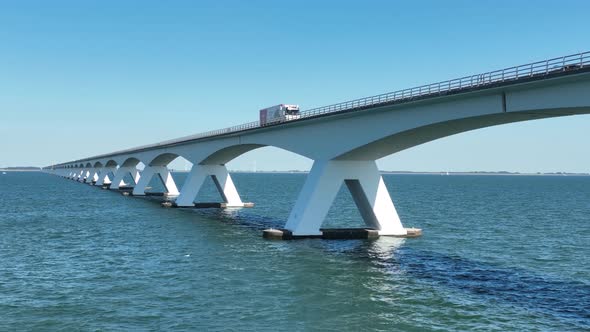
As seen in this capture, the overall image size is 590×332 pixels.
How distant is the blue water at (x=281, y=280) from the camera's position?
18938 mm

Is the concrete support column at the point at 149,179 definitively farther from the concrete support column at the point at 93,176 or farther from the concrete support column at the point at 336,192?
the concrete support column at the point at 93,176

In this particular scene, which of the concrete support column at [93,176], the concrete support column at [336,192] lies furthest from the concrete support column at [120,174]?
the concrete support column at [336,192]

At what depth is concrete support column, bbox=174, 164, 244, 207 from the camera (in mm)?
68562

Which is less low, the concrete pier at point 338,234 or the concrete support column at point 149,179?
the concrete support column at point 149,179

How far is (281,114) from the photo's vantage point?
49844 mm

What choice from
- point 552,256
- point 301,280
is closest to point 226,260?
point 301,280

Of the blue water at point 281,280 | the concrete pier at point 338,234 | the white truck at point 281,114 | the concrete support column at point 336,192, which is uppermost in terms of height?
the white truck at point 281,114

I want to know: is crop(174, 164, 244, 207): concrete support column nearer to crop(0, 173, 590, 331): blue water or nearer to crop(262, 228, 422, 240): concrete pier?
crop(0, 173, 590, 331): blue water

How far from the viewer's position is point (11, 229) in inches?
1737

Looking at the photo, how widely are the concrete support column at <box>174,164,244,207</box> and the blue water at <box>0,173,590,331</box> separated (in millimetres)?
21246

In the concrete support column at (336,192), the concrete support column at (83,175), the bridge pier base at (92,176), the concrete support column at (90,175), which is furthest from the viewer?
the concrete support column at (83,175)

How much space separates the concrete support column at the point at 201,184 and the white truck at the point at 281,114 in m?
17.9

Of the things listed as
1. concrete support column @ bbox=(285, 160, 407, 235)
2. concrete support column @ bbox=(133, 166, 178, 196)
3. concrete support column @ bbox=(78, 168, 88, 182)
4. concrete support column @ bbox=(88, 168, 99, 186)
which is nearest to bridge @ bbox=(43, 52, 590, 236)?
concrete support column @ bbox=(285, 160, 407, 235)

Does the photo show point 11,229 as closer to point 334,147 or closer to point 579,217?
point 334,147
